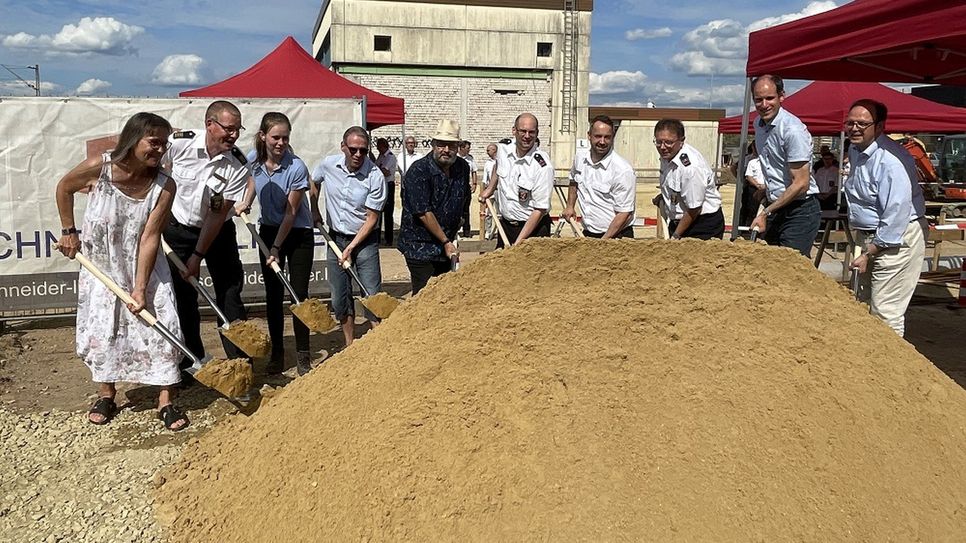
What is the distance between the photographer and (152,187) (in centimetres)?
398

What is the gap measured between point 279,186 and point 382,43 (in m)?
27.0

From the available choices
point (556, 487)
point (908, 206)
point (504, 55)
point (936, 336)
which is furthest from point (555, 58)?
point (556, 487)

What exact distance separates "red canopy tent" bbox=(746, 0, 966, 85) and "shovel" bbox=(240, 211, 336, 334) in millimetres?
3747

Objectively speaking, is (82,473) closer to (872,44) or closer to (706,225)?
(706,225)

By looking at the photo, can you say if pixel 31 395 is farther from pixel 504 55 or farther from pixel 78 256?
pixel 504 55

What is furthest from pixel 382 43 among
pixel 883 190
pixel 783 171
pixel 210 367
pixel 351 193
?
pixel 210 367

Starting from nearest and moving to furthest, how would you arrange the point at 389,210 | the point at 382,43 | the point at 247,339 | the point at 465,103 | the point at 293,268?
the point at 247,339
the point at 293,268
the point at 389,210
the point at 382,43
the point at 465,103

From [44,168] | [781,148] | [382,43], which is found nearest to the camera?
[781,148]

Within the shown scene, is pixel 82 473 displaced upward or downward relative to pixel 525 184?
downward

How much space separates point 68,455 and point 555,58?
Result: 1164 inches

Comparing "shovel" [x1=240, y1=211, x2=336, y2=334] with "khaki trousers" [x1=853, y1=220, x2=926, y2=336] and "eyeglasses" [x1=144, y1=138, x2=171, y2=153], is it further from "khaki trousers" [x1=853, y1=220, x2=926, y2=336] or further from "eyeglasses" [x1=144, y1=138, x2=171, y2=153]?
"khaki trousers" [x1=853, y1=220, x2=926, y2=336]

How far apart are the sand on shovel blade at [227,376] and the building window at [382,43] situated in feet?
91.3

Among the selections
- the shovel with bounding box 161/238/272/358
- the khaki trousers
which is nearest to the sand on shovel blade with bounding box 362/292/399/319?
the shovel with bounding box 161/238/272/358

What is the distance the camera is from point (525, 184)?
5.32 m
